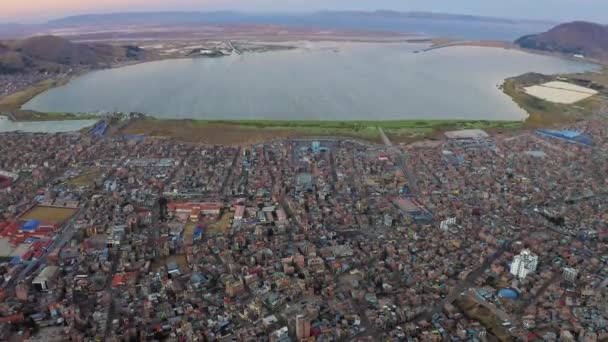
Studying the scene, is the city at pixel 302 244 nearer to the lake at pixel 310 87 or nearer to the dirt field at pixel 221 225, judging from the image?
the dirt field at pixel 221 225

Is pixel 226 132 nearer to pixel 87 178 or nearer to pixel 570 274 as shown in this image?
pixel 87 178

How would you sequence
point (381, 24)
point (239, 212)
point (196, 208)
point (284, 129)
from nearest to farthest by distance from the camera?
point (239, 212)
point (196, 208)
point (284, 129)
point (381, 24)

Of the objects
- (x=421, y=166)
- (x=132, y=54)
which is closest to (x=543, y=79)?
(x=421, y=166)

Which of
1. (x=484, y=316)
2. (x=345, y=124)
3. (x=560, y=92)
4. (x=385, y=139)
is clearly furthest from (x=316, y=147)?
(x=560, y=92)

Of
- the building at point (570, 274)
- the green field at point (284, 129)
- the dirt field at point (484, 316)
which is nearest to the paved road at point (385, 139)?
the green field at point (284, 129)

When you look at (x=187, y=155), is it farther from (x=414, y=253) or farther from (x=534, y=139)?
(x=534, y=139)

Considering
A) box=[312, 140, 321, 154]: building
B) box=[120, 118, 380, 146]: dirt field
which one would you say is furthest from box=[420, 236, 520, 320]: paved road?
box=[120, 118, 380, 146]: dirt field
